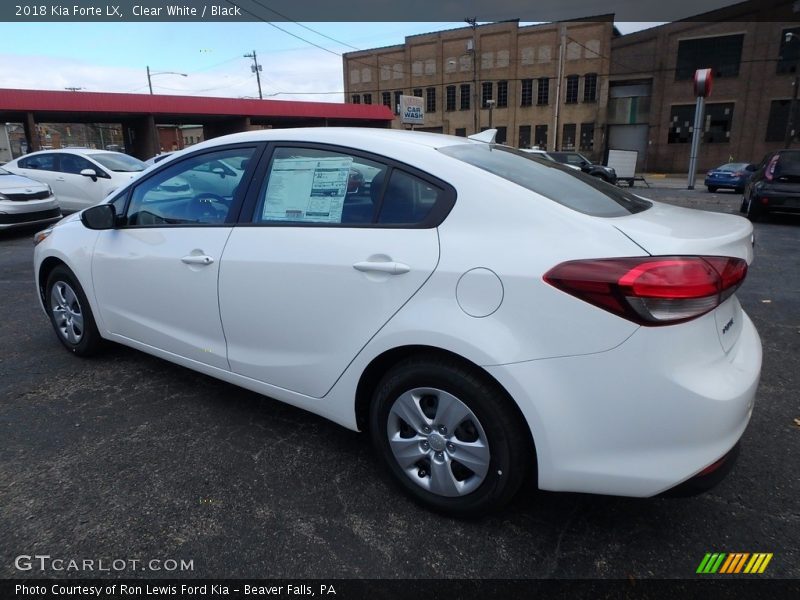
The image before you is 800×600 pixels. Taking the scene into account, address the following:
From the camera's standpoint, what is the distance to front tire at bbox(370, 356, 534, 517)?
1.98 m

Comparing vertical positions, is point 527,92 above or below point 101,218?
above

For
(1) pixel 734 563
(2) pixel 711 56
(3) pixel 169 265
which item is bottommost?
(1) pixel 734 563

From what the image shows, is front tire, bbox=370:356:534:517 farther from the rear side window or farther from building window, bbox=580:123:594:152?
building window, bbox=580:123:594:152

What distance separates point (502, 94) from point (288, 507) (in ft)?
172

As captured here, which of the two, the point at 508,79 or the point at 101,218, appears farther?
the point at 508,79

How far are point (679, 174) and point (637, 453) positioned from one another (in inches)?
1845

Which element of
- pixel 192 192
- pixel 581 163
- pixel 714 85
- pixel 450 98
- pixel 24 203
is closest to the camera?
pixel 192 192

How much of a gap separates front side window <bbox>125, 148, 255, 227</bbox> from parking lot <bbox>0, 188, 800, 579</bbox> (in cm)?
113

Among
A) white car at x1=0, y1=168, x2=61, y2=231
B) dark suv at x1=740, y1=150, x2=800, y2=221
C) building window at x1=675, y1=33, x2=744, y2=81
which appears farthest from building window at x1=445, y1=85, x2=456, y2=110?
white car at x1=0, y1=168, x2=61, y2=231

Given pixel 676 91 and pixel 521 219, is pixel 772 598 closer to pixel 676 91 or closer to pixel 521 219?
pixel 521 219

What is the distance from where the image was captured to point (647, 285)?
1.73 metres

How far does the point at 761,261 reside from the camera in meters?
7.23

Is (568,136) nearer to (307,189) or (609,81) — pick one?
(609,81)

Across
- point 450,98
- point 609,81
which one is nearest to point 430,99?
point 450,98
